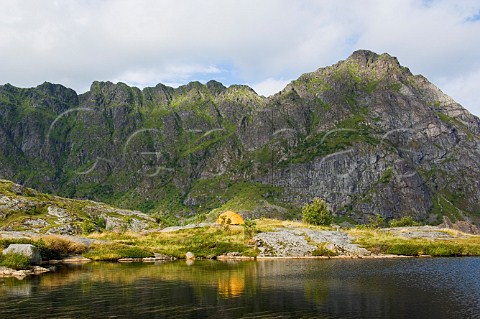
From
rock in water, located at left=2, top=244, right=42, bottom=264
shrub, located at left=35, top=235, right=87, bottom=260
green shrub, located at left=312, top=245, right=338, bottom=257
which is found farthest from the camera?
green shrub, located at left=312, top=245, right=338, bottom=257

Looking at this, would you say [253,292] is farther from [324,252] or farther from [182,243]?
[182,243]

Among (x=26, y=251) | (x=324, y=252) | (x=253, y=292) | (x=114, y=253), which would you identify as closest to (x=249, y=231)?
(x=324, y=252)

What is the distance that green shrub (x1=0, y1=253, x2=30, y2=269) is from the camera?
81625mm

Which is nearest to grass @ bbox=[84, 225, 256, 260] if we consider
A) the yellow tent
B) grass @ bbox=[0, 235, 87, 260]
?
grass @ bbox=[0, 235, 87, 260]

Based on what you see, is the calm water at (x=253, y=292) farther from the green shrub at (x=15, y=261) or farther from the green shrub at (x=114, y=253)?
the green shrub at (x=114, y=253)

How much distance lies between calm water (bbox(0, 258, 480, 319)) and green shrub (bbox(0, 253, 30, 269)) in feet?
23.4

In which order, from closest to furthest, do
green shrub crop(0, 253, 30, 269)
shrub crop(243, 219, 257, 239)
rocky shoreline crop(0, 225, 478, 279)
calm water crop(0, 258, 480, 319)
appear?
calm water crop(0, 258, 480, 319) → green shrub crop(0, 253, 30, 269) → rocky shoreline crop(0, 225, 478, 279) → shrub crop(243, 219, 257, 239)

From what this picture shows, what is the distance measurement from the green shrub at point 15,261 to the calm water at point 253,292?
7.13m

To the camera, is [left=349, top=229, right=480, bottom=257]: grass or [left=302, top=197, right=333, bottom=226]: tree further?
[left=302, top=197, right=333, bottom=226]: tree

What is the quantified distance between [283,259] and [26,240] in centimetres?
6029

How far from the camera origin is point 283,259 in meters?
102

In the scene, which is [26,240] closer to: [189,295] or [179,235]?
[179,235]

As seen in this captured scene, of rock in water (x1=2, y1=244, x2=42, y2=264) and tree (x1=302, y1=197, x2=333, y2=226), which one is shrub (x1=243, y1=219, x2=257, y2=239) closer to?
→ tree (x1=302, y1=197, x2=333, y2=226)

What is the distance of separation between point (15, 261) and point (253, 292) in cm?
5265
